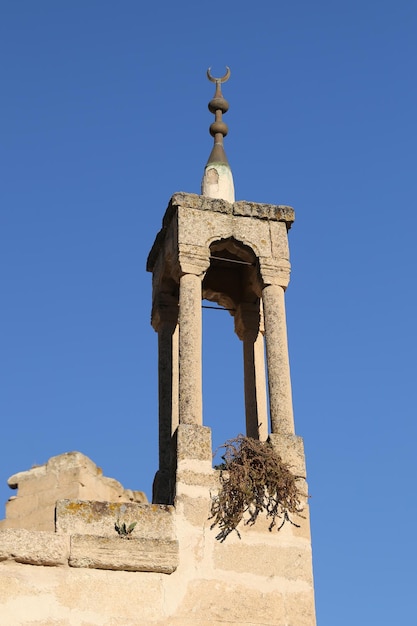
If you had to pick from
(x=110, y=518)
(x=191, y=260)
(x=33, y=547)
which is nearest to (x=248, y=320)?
(x=191, y=260)

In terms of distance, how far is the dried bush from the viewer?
10234mm

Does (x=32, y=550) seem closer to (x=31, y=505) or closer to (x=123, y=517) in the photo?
(x=123, y=517)

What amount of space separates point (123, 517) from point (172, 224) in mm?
3495

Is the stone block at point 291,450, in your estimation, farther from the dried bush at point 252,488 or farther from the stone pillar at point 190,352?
the stone pillar at point 190,352

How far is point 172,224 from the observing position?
12117 mm

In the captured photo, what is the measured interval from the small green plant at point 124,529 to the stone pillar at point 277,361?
181 cm

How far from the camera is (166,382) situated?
1227 centimetres

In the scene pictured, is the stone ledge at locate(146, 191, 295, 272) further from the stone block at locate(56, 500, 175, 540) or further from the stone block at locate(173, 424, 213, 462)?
the stone block at locate(56, 500, 175, 540)

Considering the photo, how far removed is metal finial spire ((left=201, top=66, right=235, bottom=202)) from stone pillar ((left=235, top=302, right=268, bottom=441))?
4.46ft

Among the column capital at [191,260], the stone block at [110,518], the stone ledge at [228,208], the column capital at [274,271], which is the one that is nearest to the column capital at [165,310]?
the stone ledge at [228,208]

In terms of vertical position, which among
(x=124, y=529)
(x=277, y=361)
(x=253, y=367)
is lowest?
(x=124, y=529)

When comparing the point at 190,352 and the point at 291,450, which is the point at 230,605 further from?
the point at 190,352

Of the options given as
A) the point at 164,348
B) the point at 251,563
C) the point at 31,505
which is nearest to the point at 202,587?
the point at 251,563

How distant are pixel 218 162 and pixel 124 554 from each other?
510cm
